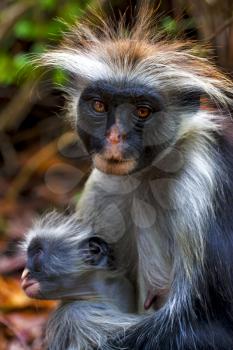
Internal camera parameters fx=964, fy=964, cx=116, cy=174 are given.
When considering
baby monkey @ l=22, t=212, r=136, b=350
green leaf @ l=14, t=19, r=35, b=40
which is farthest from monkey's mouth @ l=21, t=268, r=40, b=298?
green leaf @ l=14, t=19, r=35, b=40

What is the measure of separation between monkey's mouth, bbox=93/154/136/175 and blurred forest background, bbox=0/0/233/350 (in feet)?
3.35

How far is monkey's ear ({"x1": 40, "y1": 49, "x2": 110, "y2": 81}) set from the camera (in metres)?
5.62

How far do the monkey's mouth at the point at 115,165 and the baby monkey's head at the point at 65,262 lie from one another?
30.9 inches

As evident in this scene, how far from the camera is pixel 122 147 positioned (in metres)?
5.16

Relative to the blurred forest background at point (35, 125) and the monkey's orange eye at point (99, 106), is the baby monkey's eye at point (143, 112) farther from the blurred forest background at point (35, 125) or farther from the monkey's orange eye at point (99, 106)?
the blurred forest background at point (35, 125)

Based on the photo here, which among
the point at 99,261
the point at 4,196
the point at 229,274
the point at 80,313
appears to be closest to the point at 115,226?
the point at 99,261

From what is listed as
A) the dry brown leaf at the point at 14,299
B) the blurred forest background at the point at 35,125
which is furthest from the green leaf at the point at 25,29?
the dry brown leaf at the point at 14,299

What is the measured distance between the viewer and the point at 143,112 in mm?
5367

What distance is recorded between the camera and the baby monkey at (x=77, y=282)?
223 inches

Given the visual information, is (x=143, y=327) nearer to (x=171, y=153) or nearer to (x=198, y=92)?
(x=171, y=153)

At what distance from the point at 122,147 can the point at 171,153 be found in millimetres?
461

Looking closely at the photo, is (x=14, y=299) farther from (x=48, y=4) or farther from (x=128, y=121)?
(x=128, y=121)

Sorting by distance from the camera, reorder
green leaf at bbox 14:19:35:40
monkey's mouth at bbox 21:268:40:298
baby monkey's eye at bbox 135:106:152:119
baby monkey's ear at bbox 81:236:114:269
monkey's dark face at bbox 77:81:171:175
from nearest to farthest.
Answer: monkey's dark face at bbox 77:81:171:175
baby monkey's eye at bbox 135:106:152:119
monkey's mouth at bbox 21:268:40:298
baby monkey's ear at bbox 81:236:114:269
green leaf at bbox 14:19:35:40

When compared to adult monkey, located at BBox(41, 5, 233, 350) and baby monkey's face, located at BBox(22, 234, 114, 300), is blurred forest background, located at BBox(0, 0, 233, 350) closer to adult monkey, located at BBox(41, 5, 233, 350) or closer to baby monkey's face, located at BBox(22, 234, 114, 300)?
adult monkey, located at BBox(41, 5, 233, 350)
